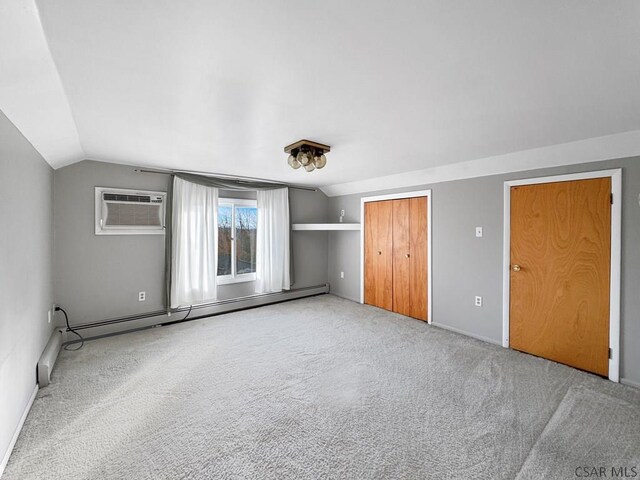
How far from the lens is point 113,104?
6.32 ft

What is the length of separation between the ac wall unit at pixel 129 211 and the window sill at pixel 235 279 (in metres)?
1.15

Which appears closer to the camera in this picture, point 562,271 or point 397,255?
point 562,271

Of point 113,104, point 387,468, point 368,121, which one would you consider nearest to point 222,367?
point 387,468

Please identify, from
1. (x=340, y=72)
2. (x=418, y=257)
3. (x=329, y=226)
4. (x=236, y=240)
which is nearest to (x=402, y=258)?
(x=418, y=257)

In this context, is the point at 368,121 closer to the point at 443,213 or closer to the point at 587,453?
the point at 443,213

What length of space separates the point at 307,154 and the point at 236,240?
2.53 meters

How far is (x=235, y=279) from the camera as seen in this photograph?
15.4ft

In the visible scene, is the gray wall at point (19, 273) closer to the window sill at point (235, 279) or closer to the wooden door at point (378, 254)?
→ the window sill at point (235, 279)

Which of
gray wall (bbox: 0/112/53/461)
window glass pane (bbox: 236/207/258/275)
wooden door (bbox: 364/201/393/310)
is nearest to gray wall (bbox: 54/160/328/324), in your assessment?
gray wall (bbox: 0/112/53/461)

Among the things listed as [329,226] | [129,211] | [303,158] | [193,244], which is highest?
[303,158]

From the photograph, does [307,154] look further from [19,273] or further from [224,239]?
[224,239]

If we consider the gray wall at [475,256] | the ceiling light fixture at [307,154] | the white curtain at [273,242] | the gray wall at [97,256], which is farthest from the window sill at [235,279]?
the gray wall at [475,256]

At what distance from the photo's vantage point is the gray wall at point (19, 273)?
1.70m

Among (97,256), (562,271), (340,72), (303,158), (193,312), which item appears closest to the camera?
(340,72)
